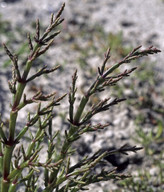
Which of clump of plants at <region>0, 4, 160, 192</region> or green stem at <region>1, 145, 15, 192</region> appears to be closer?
clump of plants at <region>0, 4, 160, 192</region>

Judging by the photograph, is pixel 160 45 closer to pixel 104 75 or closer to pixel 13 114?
pixel 104 75

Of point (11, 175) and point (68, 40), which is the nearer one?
point (11, 175)

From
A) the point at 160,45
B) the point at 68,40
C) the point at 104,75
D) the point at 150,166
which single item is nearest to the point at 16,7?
the point at 68,40

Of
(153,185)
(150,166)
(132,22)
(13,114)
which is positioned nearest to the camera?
(13,114)

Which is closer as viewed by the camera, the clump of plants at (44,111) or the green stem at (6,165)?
the clump of plants at (44,111)

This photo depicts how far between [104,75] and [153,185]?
1558mm

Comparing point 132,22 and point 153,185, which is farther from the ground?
point 132,22

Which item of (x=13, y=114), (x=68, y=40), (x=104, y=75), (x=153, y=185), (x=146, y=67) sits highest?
(x=68, y=40)

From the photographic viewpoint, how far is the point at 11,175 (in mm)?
1891

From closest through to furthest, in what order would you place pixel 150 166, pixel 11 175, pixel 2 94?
1. pixel 11 175
2. pixel 150 166
3. pixel 2 94

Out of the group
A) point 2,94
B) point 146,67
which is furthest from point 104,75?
point 146,67

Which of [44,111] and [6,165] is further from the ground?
[44,111]

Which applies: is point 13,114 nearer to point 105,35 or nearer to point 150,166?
point 150,166

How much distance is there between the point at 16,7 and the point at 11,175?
14.4 feet
